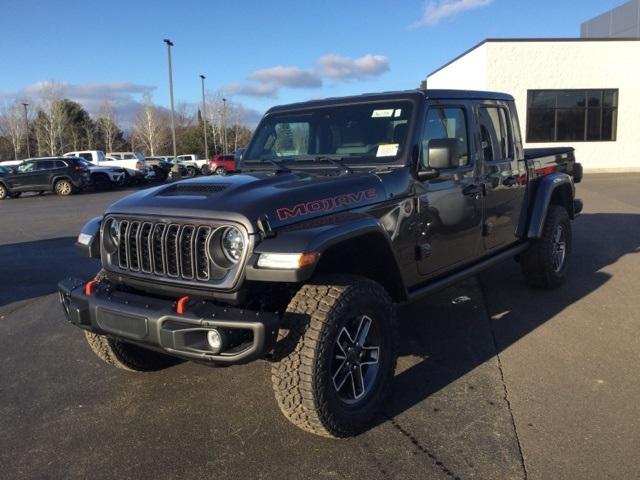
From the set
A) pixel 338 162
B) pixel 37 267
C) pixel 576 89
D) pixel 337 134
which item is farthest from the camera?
pixel 576 89

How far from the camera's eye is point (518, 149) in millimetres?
5652

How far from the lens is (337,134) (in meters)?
4.41

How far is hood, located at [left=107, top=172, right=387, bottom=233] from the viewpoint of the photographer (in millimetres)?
3098

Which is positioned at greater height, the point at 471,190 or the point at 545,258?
the point at 471,190

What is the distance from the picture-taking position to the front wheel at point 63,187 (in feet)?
76.7

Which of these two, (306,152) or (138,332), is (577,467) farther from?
(306,152)

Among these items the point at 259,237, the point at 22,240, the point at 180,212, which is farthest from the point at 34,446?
the point at 22,240

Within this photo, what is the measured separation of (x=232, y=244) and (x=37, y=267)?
6.40m

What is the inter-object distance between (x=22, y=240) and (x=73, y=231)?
1.15 meters

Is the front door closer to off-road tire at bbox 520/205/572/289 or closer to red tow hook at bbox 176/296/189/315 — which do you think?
off-road tire at bbox 520/205/572/289

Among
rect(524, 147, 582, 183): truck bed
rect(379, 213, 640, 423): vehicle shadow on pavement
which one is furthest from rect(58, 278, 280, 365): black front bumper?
rect(524, 147, 582, 183): truck bed

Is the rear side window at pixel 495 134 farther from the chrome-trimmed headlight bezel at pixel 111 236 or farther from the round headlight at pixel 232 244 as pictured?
the chrome-trimmed headlight bezel at pixel 111 236

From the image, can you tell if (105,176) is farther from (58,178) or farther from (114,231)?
(114,231)

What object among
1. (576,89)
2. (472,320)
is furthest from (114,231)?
(576,89)
